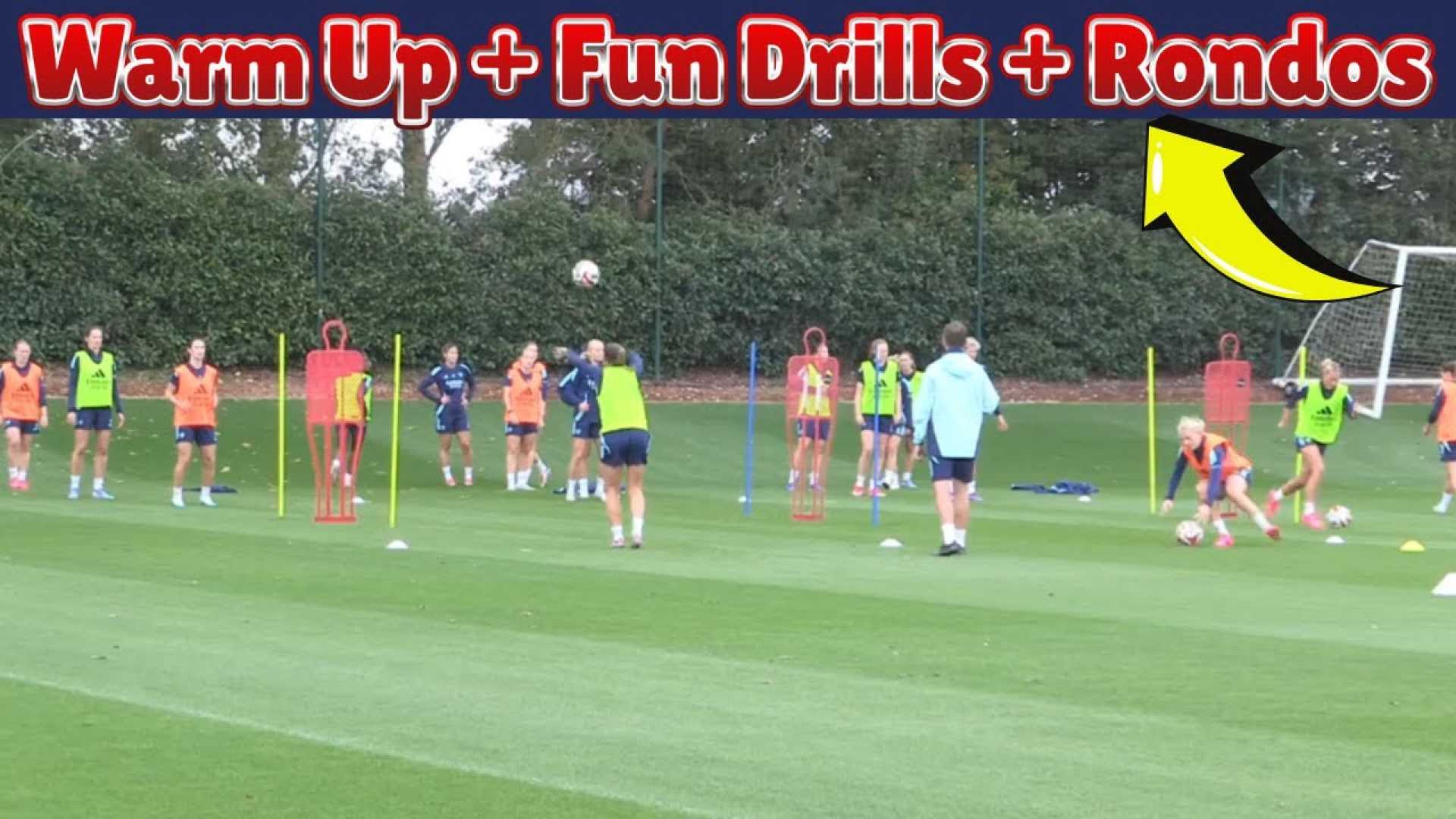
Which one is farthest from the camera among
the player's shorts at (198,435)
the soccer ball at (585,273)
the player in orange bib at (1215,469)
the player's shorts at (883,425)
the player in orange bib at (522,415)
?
the soccer ball at (585,273)

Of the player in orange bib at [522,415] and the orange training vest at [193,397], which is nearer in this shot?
the orange training vest at [193,397]

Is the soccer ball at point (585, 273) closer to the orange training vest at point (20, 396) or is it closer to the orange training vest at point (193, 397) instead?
the orange training vest at point (20, 396)

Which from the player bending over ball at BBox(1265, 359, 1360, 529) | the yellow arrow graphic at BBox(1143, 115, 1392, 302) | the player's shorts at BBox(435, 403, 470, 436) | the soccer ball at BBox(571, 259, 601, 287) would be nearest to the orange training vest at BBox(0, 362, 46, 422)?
the player's shorts at BBox(435, 403, 470, 436)

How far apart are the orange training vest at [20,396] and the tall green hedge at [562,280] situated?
26.5ft

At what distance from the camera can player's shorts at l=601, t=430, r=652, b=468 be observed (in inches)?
706

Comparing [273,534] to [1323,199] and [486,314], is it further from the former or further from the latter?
[1323,199]

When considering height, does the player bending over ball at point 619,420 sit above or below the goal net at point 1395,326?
below

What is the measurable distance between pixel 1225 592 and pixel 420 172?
92.9 feet

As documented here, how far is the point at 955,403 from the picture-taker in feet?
59.5

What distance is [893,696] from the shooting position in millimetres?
9984

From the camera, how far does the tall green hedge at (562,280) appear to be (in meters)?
35.3

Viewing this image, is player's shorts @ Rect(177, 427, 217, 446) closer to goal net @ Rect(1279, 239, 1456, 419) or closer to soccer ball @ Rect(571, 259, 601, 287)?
soccer ball @ Rect(571, 259, 601, 287)

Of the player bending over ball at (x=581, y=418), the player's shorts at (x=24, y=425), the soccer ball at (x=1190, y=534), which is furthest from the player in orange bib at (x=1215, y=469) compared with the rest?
the player's shorts at (x=24, y=425)

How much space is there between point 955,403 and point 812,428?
28.8ft
